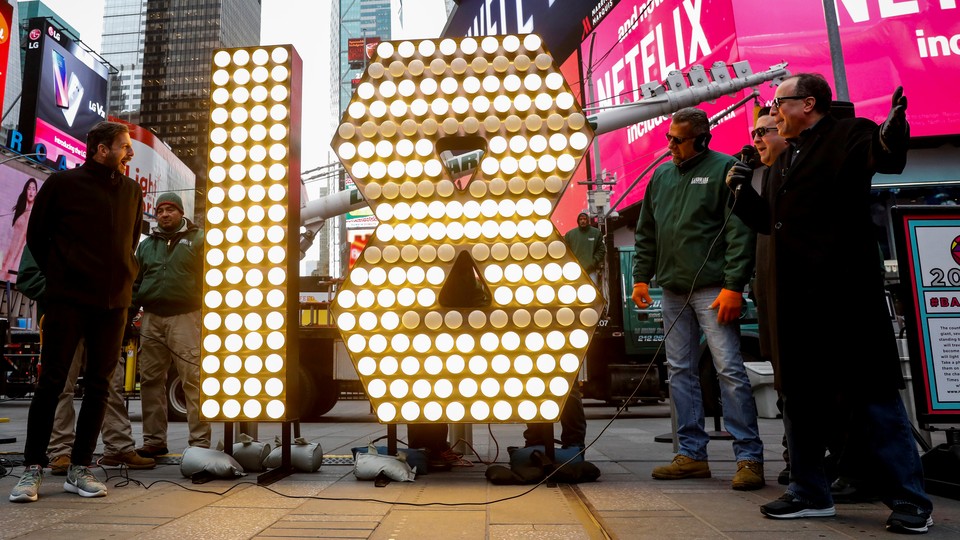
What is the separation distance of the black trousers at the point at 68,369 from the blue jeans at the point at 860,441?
3.40m

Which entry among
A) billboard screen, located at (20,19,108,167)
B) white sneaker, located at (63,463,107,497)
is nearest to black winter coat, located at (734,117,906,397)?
white sneaker, located at (63,463,107,497)

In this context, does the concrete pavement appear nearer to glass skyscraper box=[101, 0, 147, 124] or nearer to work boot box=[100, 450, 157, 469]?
work boot box=[100, 450, 157, 469]

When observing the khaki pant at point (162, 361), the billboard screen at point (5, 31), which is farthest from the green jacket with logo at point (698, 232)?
the billboard screen at point (5, 31)

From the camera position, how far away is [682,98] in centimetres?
1366

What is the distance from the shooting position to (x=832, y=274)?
2.53m

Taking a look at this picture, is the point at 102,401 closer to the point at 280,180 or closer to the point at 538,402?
the point at 280,180

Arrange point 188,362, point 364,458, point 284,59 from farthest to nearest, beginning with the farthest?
point 188,362 < point 284,59 < point 364,458

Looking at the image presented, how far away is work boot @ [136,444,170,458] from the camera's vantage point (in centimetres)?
461

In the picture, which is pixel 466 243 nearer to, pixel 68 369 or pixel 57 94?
pixel 68 369

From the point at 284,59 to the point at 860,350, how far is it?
3384 mm

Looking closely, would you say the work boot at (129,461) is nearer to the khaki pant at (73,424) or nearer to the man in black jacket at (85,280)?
the khaki pant at (73,424)

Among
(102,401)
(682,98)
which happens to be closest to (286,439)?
(102,401)

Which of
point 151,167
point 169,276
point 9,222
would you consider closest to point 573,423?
point 169,276

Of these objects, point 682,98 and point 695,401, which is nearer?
point 695,401
